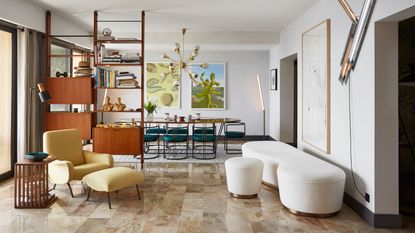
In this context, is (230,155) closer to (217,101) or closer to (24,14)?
(217,101)

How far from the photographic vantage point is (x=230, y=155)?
731cm

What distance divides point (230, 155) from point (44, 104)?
4003 mm

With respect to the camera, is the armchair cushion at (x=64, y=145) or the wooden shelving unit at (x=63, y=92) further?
the wooden shelving unit at (x=63, y=92)

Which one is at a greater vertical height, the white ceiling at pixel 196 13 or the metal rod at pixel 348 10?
the white ceiling at pixel 196 13

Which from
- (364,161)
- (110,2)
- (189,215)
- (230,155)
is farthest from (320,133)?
(110,2)

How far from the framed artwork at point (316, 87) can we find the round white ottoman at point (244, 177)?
1.11 meters

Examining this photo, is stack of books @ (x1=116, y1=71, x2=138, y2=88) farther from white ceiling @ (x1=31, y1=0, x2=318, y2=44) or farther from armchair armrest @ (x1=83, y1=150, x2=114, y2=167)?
armchair armrest @ (x1=83, y1=150, x2=114, y2=167)

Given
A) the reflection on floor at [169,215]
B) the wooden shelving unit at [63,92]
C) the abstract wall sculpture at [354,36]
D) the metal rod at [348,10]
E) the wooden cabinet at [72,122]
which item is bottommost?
the reflection on floor at [169,215]

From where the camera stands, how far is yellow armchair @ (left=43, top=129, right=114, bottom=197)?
13.3 feet

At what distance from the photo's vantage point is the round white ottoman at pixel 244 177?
4.15 m

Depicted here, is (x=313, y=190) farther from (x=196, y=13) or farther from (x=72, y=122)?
(x=72, y=122)

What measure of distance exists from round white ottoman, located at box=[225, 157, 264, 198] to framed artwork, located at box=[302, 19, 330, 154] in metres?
1.11

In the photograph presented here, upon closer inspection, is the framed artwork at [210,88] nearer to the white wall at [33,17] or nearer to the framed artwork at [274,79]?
the framed artwork at [274,79]

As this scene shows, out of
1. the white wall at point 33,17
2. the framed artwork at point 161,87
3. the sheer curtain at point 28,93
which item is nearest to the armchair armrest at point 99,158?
the sheer curtain at point 28,93
